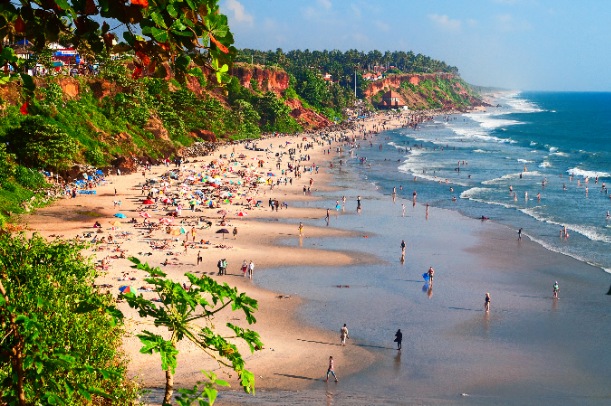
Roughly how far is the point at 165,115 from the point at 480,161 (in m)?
36.8

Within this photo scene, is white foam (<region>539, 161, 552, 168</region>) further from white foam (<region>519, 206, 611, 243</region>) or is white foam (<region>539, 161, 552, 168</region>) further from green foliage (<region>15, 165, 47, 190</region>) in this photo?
green foliage (<region>15, 165, 47, 190</region>)

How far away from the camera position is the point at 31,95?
14.0ft

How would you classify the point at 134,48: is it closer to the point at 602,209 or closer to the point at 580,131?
the point at 602,209

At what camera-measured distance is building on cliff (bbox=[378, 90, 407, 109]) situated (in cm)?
16691

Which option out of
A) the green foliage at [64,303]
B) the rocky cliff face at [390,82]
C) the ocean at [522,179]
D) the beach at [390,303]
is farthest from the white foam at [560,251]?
the rocky cliff face at [390,82]

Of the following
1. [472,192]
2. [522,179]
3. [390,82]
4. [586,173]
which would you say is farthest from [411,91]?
[472,192]

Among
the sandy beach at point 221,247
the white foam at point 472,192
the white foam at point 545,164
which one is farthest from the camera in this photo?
the white foam at point 545,164

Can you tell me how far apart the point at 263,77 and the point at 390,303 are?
3503 inches

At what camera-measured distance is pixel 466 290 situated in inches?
1153

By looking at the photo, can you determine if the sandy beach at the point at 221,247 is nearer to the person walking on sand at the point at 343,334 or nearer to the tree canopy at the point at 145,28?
the person walking on sand at the point at 343,334

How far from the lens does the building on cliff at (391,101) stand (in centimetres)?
16691

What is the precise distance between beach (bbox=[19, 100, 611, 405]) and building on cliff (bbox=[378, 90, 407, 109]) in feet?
402

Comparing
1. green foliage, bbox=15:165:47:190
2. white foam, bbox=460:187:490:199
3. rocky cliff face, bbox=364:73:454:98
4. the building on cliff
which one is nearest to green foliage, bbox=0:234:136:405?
green foliage, bbox=15:165:47:190

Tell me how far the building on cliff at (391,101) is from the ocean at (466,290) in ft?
348
